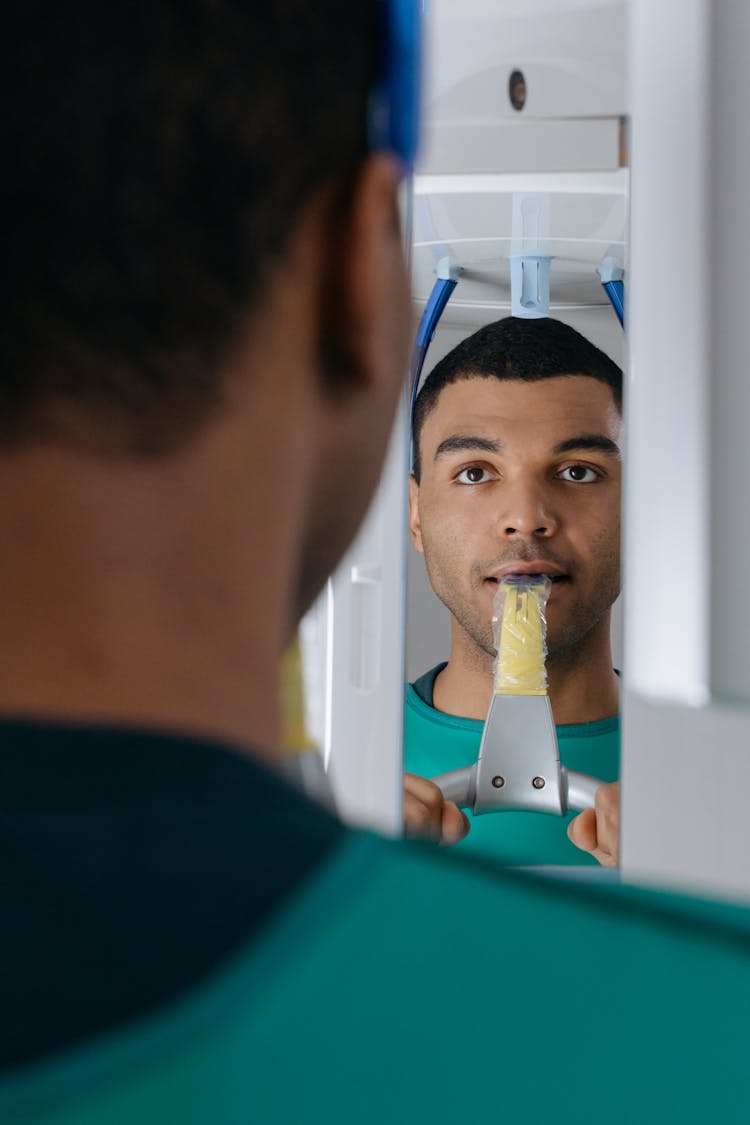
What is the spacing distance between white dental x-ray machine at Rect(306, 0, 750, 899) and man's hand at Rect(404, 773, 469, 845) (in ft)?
0.57

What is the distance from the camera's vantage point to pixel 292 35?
0.29 m

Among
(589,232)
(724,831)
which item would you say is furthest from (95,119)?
(589,232)

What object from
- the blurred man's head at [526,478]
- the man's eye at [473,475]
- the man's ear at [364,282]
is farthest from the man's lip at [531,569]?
the man's ear at [364,282]

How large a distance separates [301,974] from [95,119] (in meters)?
0.19

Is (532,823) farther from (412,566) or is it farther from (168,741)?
(168,741)

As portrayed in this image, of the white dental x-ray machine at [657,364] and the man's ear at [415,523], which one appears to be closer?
the white dental x-ray machine at [657,364]

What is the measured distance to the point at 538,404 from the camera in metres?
1.40

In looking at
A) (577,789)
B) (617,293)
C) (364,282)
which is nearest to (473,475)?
(617,293)

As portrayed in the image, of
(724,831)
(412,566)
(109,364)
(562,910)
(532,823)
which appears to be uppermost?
(109,364)

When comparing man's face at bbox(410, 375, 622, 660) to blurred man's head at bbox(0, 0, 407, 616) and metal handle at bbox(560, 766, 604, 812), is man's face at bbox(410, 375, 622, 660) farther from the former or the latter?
blurred man's head at bbox(0, 0, 407, 616)

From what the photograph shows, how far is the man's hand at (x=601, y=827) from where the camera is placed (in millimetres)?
1233

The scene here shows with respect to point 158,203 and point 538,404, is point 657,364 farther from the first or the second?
point 158,203

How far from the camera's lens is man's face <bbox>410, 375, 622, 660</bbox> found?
1.38 m

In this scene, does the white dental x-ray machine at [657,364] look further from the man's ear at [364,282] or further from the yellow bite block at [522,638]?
the man's ear at [364,282]
